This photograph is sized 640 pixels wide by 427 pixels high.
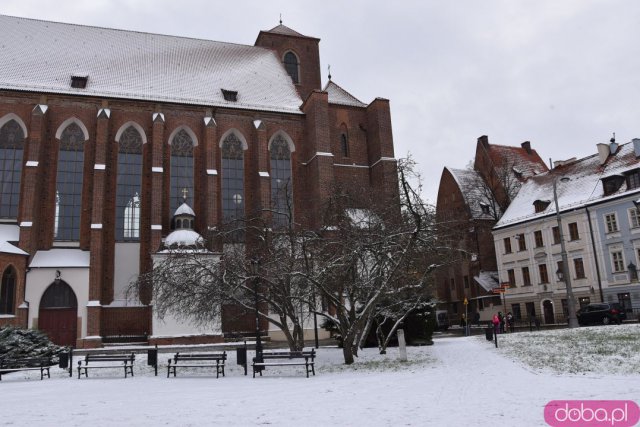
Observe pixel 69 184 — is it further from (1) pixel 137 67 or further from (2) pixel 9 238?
(1) pixel 137 67

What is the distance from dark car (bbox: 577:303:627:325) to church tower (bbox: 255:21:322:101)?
24.5 metres

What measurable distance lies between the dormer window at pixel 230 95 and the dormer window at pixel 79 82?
8.51 m

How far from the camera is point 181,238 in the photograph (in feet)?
94.5

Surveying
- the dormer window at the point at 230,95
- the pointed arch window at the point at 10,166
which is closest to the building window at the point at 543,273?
the dormer window at the point at 230,95

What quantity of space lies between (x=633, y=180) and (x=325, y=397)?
30148 millimetres

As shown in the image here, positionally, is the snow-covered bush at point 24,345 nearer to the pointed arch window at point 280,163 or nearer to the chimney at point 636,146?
the pointed arch window at point 280,163

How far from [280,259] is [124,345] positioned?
47.4ft

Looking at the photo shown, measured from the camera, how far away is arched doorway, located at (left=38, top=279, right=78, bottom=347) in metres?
27.5

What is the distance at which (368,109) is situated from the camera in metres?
37.4

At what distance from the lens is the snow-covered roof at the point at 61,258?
1090 inches

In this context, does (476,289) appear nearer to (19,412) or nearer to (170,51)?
(170,51)

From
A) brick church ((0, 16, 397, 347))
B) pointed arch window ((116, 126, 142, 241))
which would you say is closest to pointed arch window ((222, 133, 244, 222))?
brick church ((0, 16, 397, 347))

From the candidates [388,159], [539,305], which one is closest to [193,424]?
[388,159]

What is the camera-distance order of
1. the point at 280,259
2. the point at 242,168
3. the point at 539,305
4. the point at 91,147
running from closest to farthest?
1. the point at 280,259
2. the point at 91,147
3. the point at 242,168
4. the point at 539,305
